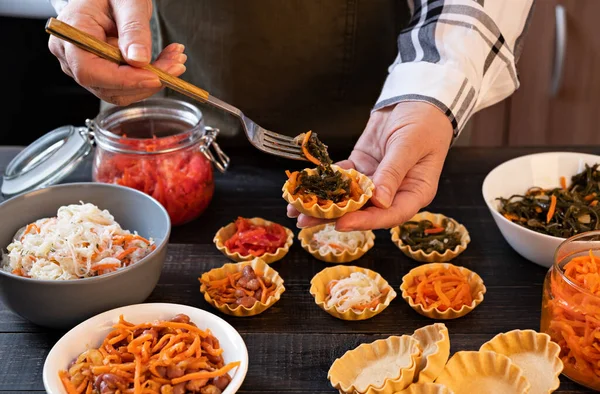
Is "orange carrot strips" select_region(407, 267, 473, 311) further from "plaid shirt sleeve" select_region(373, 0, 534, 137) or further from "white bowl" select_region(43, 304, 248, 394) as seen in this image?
"white bowl" select_region(43, 304, 248, 394)

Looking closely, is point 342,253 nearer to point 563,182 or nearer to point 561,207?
point 561,207

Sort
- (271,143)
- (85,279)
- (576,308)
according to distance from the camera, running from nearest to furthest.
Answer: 1. (576,308)
2. (85,279)
3. (271,143)

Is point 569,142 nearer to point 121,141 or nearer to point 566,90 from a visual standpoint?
point 566,90

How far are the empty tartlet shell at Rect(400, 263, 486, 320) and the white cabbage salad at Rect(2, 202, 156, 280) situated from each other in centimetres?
87

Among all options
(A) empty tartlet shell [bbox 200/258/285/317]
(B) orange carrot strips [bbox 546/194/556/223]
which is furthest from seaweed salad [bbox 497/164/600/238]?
(A) empty tartlet shell [bbox 200/258/285/317]

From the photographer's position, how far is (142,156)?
266 cm

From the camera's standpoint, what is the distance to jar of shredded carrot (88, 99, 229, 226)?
2.66m

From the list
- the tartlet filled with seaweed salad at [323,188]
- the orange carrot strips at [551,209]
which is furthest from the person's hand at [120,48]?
the orange carrot strips at [551,209]

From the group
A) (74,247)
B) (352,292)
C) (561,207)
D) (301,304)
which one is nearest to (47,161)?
(74,247)

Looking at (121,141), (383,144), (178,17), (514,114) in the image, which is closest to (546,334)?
(383,144)

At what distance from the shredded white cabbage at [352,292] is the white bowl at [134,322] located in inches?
16.4

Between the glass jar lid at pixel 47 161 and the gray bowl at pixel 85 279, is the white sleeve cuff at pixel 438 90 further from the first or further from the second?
the glass jar lid at pixel 47 161

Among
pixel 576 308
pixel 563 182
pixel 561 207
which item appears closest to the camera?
pixel 576 308

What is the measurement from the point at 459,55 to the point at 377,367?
1.29m
